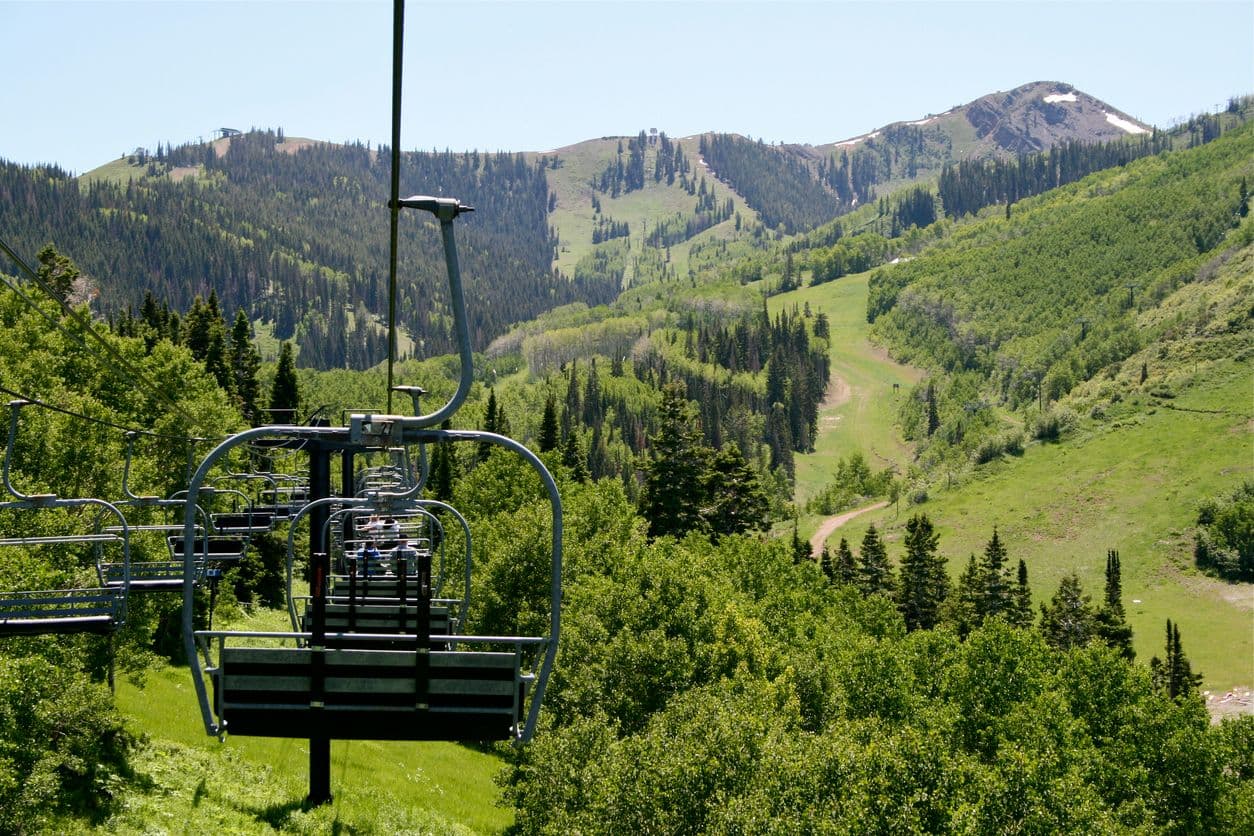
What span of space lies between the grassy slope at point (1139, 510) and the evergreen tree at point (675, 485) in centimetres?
6443

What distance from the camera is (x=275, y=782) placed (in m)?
37.2

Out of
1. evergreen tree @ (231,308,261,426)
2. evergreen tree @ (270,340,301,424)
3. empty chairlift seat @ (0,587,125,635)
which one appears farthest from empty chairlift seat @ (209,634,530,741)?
evergreen tree @ (231,308,261,426)

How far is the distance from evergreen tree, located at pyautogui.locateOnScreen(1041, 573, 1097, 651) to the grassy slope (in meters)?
20.9

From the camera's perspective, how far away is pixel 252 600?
67.7 metres

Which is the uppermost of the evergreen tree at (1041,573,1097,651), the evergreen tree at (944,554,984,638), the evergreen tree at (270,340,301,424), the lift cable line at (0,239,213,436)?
the lift cable line at (0,239,213,436)

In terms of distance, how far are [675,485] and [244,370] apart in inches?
1599

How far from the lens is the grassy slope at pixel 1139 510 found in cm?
14038

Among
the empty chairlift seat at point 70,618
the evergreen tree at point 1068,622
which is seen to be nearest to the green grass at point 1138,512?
the evergreen tree at point 1068,622

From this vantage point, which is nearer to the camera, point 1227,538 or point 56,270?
point 56,270

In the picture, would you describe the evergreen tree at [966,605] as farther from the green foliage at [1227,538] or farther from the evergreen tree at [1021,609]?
the green foliage at [1227,538]

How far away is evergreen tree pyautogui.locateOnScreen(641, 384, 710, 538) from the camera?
8781 cm

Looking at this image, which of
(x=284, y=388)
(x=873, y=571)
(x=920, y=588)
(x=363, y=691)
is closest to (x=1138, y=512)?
(x=920, y=588)

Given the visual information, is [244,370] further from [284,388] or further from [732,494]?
[732,494]

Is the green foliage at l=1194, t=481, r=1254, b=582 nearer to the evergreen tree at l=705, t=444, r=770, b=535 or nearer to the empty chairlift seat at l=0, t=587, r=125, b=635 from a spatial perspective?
the evergreen tree at l=705, t=444, r=770, b=535
